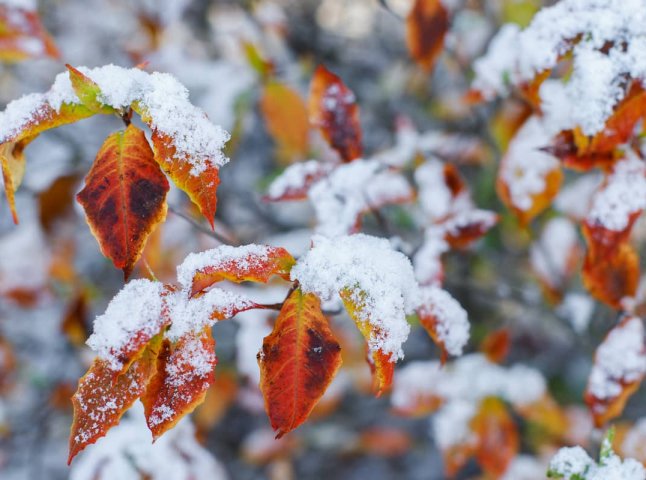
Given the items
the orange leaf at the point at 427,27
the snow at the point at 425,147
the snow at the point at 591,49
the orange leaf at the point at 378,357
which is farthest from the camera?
the snow at the point at 425,147

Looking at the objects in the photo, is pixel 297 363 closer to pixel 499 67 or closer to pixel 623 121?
pixel 623 121

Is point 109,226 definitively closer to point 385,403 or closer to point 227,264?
point 227,264

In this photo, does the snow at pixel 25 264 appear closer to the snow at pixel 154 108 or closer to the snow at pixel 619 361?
the snow at pixel 154 108

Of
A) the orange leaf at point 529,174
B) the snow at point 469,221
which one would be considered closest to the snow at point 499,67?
the orange leaf at point 529,174

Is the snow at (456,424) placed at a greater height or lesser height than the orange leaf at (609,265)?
lesser

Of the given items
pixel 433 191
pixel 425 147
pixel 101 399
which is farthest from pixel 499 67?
pixel 101 399

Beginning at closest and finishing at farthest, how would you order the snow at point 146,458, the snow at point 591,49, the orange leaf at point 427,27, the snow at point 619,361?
the snow at point 591,49, the snow at point 619,361, the snow at point 146,458, the orange leaf at point 427,27

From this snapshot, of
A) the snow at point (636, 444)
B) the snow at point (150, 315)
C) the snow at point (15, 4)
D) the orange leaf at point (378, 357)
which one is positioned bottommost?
the snow at point (636, 444)
